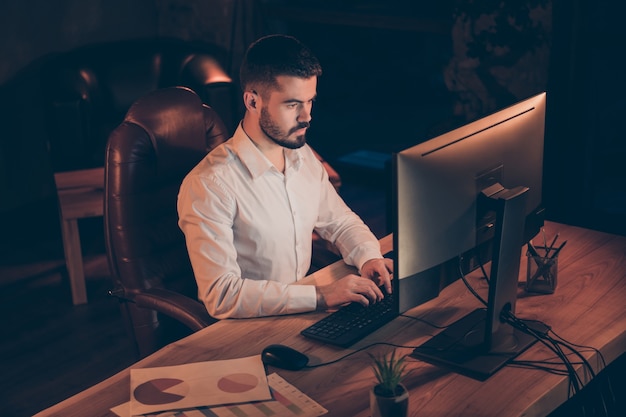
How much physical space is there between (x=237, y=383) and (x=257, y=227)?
26.9 inches

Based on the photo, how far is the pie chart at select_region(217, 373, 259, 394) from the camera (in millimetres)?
1897

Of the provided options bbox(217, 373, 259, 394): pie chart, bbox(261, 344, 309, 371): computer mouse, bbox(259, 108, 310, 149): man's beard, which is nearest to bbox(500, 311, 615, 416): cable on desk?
bbox(261, 344, 309, 371): computer mouse

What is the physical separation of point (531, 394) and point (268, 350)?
2.01ft

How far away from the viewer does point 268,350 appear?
6.63ft

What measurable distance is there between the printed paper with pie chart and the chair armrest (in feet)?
1.18

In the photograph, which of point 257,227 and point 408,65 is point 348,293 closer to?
point 257,227

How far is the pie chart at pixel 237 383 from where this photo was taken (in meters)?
1.90

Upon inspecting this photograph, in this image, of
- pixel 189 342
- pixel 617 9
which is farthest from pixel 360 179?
pixel 189 342

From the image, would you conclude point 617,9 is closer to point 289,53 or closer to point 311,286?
point 289,53

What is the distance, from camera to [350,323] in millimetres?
2186

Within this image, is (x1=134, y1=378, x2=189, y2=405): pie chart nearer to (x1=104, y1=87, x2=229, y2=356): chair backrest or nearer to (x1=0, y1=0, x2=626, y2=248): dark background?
(x1=104, y1=87, x2=229, y2=356): chair backrest

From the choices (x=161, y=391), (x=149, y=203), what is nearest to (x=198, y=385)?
(x=161, y=391)

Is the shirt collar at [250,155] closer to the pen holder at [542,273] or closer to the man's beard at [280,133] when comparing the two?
the man's beard at [280,133]

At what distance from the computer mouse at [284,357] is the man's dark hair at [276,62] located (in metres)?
0.81
